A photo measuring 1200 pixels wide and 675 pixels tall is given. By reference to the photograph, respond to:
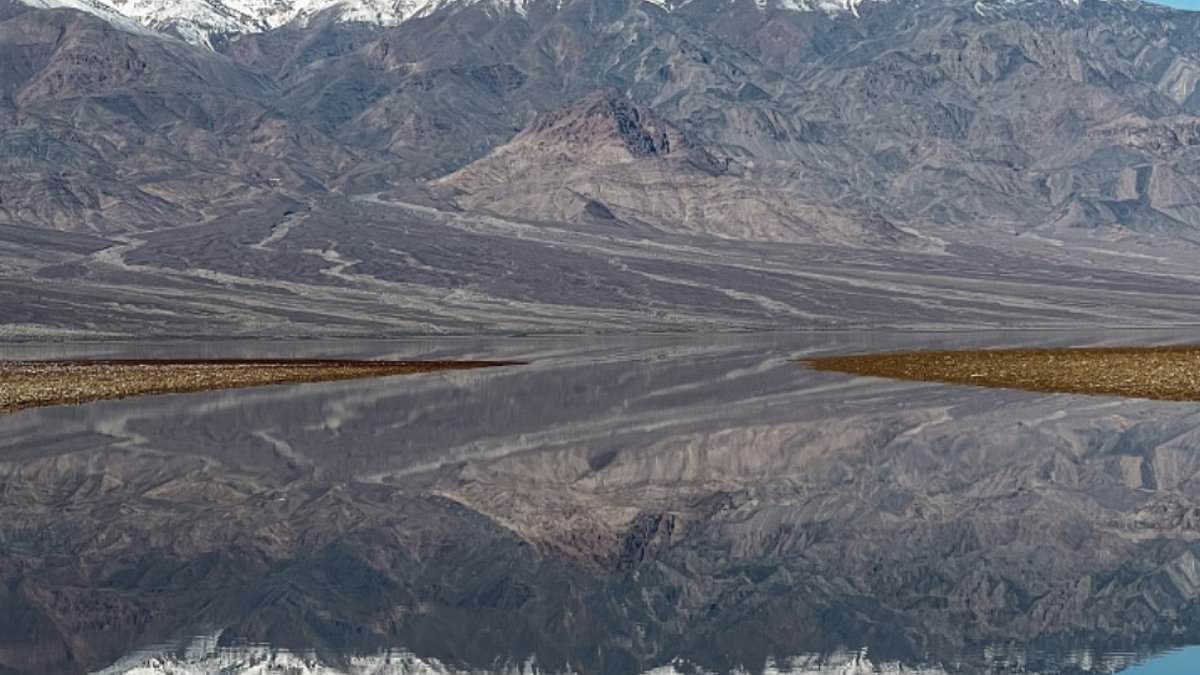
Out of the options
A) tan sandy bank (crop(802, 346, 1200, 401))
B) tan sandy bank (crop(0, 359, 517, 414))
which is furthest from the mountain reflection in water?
tan sandy bank (crop(802, 346, 1200, 401))

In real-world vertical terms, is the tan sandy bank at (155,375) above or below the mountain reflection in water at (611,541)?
below

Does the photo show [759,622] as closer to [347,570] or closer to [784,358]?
[347,570]

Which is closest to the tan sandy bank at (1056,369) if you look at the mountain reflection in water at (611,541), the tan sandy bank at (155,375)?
the mountain reflection in water at (611,541)

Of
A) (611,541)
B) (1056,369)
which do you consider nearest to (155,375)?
(1056,369)

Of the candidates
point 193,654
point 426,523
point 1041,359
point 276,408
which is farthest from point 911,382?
point 193,654

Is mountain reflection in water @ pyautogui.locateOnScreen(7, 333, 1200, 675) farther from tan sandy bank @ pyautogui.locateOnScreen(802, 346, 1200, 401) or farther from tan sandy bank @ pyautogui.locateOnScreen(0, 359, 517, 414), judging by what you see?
tan sandy bank @ pyautogui.locateOnScreen(802, 346, 1200, 401)

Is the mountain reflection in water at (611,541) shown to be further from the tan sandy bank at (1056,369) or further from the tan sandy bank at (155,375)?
the tan sandy bank at (1056,369)
